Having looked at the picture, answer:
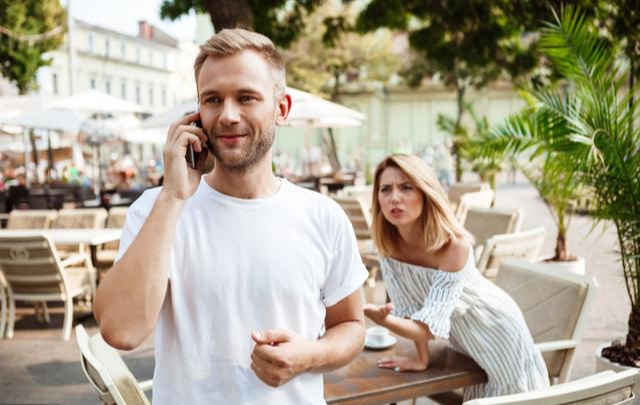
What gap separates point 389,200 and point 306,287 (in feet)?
4.26

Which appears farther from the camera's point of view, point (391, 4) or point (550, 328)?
point (391, 4)

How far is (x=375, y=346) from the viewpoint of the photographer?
273cm

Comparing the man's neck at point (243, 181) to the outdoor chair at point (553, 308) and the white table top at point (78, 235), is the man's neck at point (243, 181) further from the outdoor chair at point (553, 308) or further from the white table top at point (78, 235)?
the white table top at point (78, 235)

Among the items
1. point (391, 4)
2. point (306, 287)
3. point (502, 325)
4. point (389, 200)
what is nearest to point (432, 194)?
point (389, 200)

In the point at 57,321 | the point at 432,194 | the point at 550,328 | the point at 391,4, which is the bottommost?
the point at 57,321

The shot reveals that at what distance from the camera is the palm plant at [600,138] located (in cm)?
352

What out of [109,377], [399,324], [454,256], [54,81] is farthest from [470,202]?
[54,81]

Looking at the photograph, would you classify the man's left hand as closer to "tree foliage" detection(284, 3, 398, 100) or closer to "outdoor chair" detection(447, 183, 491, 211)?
"outdoor chair" detection(447, 183, 491, 211)

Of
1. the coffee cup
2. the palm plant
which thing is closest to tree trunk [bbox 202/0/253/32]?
the palm plant

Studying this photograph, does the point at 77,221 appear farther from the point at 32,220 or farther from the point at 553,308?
the point at 553,308

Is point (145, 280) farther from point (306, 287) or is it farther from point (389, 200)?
point (389, 200)

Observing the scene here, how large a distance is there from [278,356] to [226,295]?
0.63ft

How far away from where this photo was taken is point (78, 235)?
6.31m

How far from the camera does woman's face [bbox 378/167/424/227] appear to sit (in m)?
2.66
